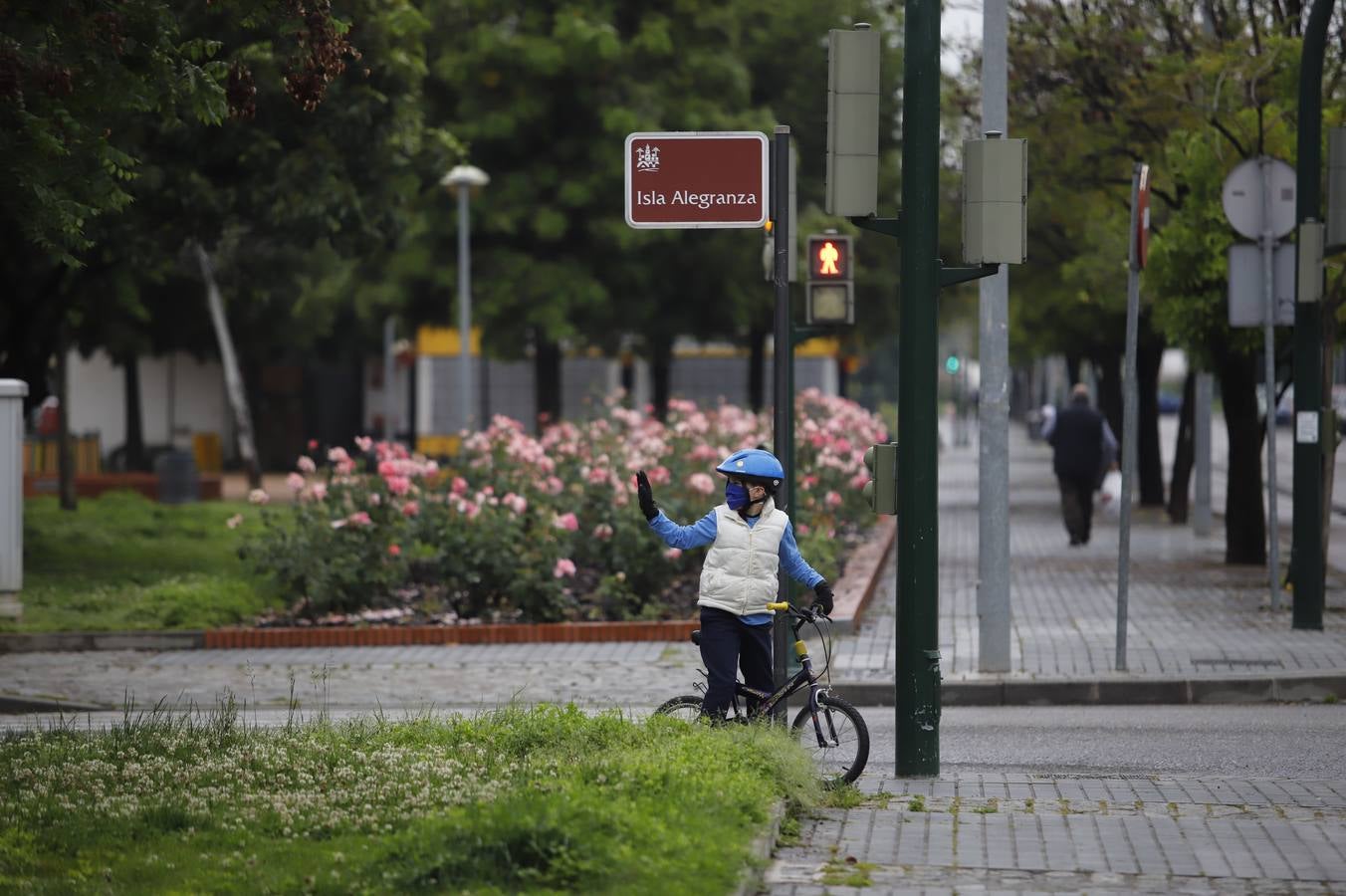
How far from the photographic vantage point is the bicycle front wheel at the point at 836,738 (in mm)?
8688

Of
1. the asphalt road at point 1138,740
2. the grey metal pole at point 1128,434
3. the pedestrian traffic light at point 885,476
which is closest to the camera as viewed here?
the pedestrian traffic light at point 885,476

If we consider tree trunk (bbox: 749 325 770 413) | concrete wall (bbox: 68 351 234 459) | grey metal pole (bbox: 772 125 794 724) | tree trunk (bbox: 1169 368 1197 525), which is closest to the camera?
grey metal pole (bbox: 772 125 794 724)

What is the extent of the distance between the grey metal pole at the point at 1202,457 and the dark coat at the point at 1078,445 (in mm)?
1512

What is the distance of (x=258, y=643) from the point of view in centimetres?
1574

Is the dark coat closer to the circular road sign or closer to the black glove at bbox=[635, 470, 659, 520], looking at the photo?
the circular road sign

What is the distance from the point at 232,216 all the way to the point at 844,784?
44.6 ft

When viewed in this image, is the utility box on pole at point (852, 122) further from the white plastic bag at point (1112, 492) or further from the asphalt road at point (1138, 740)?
the white plastic bag at point (1112, 492)

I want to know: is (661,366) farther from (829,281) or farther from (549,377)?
(829,281)

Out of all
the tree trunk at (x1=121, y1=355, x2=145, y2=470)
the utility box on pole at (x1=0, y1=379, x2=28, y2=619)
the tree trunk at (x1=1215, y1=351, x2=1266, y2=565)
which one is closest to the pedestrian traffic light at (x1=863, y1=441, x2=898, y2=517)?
the utility box on pole at (x1=0, y1=379, x2=28, y2=619)

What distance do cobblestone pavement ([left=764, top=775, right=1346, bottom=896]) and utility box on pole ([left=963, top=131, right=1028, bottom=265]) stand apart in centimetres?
232

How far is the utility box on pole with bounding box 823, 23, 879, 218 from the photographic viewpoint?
8992mm

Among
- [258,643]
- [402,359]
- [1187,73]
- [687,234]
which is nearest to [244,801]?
[258,643]

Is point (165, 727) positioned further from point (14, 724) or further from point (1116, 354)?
point (1116, 354)

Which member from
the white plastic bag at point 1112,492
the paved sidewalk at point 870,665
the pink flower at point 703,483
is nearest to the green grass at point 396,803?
the paved sidewalk at point 870,665
